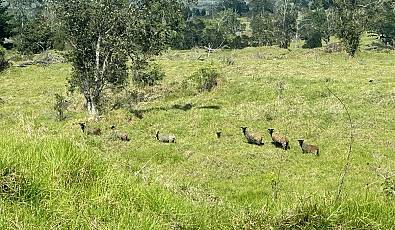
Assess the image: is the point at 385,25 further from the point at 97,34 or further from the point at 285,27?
the point at 97,34

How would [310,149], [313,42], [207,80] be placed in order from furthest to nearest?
[313,42], [207,80], [310,149]

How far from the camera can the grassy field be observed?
245 inches

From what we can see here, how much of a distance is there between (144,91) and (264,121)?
16.0 metres

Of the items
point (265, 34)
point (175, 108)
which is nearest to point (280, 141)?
point (175, 108)

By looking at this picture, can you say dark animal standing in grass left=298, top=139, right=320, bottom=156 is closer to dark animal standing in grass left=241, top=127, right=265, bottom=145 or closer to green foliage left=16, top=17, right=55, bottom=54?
dark animal standing in grass left=241, top=127, right=265, bottom=145

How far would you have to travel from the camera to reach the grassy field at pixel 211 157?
6.22 metres

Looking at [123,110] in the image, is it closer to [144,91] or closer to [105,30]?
[105,30]

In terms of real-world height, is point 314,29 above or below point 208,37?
above

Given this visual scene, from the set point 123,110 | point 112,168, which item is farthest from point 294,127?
Result: point 112,168

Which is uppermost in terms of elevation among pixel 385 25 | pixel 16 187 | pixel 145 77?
pixel 16 187

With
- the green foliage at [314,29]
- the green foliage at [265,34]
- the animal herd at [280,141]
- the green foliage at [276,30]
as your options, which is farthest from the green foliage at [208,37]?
the animal herd at [280,141]

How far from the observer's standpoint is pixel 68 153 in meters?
7.21

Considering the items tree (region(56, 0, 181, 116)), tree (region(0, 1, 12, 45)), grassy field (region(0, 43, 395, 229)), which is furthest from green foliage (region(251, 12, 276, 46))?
tree (region(56, 0, 181, 116))

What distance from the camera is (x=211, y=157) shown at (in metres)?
21.8
